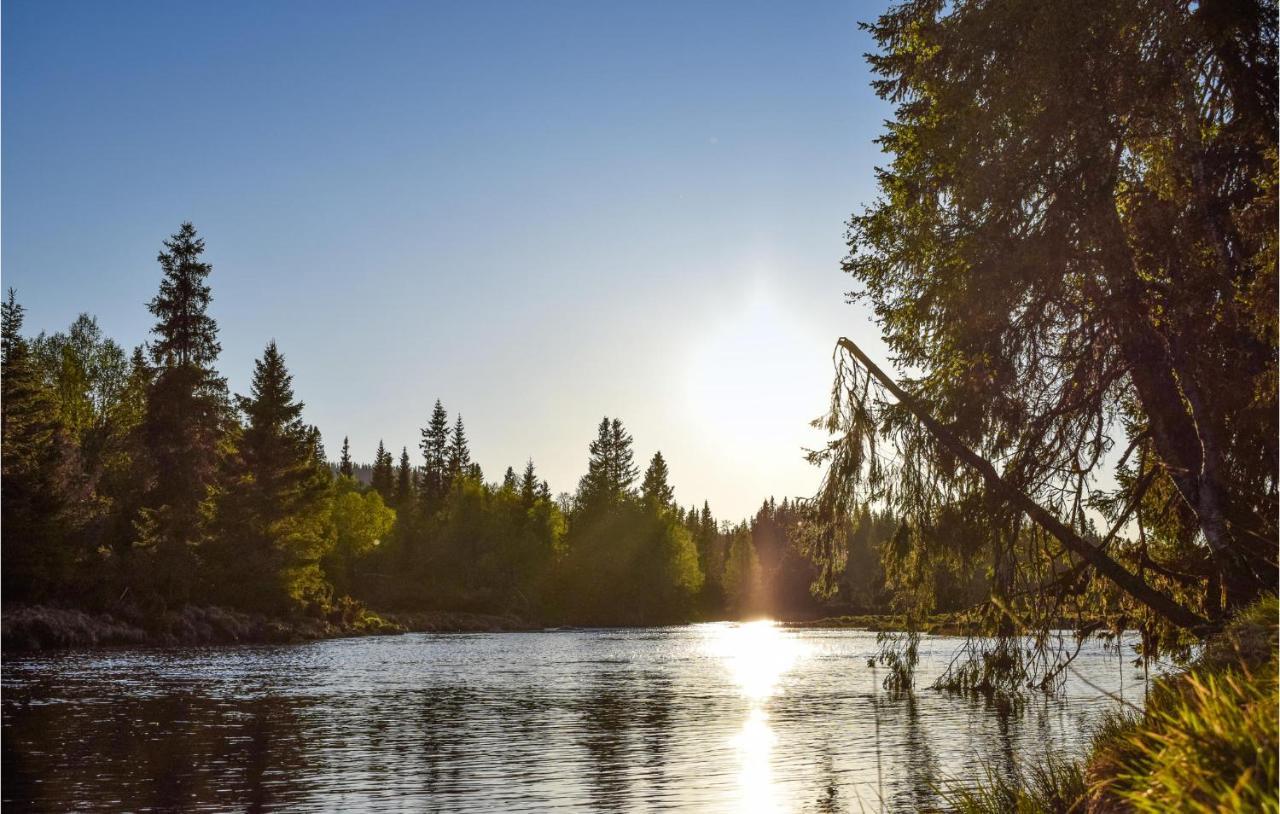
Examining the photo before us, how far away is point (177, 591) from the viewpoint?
55531 millimetres

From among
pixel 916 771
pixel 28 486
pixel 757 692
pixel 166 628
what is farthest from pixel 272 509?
pixel 916 771

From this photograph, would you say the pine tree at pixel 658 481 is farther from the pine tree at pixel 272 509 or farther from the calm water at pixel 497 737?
the calm water at pixel 497 737

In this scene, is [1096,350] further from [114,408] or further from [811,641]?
[114,408]

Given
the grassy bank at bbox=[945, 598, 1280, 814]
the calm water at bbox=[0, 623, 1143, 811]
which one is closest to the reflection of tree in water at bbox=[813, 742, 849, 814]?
the calm water at bbox=[0, 623, 1143, 811]

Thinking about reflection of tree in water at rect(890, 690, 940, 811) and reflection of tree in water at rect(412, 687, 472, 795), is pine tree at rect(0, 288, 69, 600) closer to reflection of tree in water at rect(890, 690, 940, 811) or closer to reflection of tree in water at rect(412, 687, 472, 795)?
reflection of tree in water at rect(412, 687, 472, 795)

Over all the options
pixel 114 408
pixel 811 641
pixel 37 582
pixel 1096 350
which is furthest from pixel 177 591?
pixel 1096 350

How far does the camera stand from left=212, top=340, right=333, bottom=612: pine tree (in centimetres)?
6103

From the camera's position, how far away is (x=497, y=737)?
19906 mm

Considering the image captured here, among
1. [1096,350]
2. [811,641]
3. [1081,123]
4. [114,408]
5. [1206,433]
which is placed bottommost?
[811,641]

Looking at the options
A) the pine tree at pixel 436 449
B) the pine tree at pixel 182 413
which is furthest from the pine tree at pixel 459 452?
the pine tree at pixel 182 413

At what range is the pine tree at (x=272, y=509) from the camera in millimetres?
61031

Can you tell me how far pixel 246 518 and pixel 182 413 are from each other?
7.30 m

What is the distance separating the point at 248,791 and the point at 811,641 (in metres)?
51.0

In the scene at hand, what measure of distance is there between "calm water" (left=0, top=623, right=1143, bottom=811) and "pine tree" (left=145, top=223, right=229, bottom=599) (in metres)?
18.4
